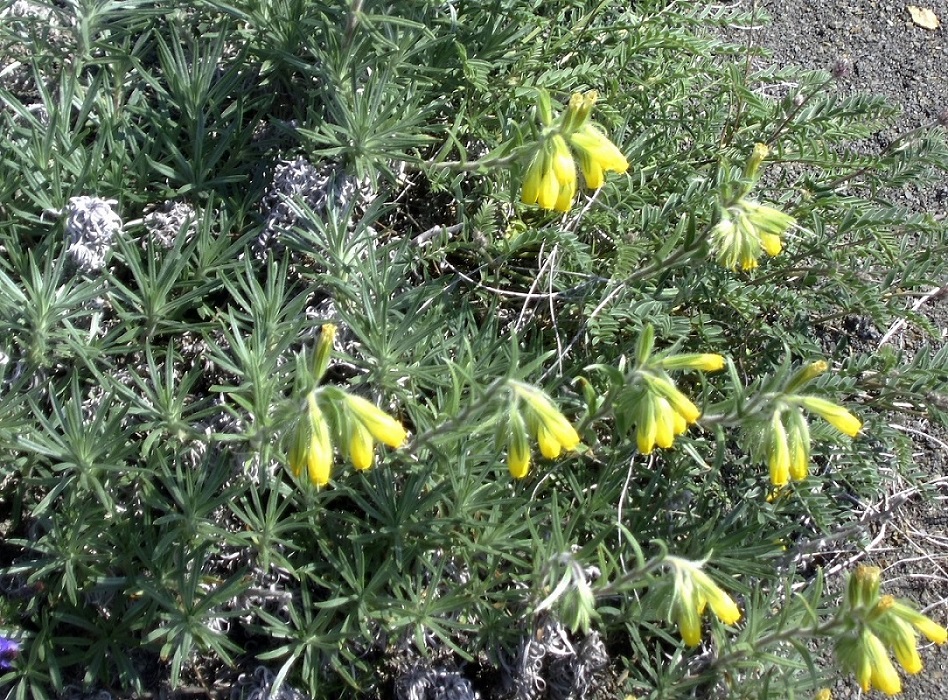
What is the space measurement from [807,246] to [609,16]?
1.35 m

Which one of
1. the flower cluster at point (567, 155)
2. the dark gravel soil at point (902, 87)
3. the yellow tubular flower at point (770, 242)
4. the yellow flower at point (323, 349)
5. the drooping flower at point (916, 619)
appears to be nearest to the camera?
the yellow flower at point (323, 349)

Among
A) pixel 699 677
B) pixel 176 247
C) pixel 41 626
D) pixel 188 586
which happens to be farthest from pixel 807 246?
pixel 41 626

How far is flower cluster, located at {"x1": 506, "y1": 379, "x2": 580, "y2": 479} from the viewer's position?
2090 mm

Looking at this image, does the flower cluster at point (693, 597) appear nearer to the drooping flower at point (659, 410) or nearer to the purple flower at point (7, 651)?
the drooping flower at point (659, 410)

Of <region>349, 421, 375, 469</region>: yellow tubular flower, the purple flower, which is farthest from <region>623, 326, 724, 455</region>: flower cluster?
the purple flower

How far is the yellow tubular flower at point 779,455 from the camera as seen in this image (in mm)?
2240

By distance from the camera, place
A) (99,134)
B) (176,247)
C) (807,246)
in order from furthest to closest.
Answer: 1. (807,246)
2. (99,134)
3. (176,247)

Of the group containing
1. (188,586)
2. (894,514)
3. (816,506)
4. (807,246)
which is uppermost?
(807,246)

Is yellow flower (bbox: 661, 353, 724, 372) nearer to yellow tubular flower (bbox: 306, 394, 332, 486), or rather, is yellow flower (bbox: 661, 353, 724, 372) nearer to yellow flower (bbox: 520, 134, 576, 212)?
yellow flower (bbox: 520, 134, 576, 212)

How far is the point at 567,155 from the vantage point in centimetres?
235

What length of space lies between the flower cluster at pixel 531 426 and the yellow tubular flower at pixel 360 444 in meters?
0.34

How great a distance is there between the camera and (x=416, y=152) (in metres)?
3.32

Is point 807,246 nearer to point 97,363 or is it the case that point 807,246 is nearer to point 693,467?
point 693,467

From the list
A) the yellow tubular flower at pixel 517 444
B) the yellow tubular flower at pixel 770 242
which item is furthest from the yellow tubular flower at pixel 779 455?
the yellow tubular flower at pixel 517 444
